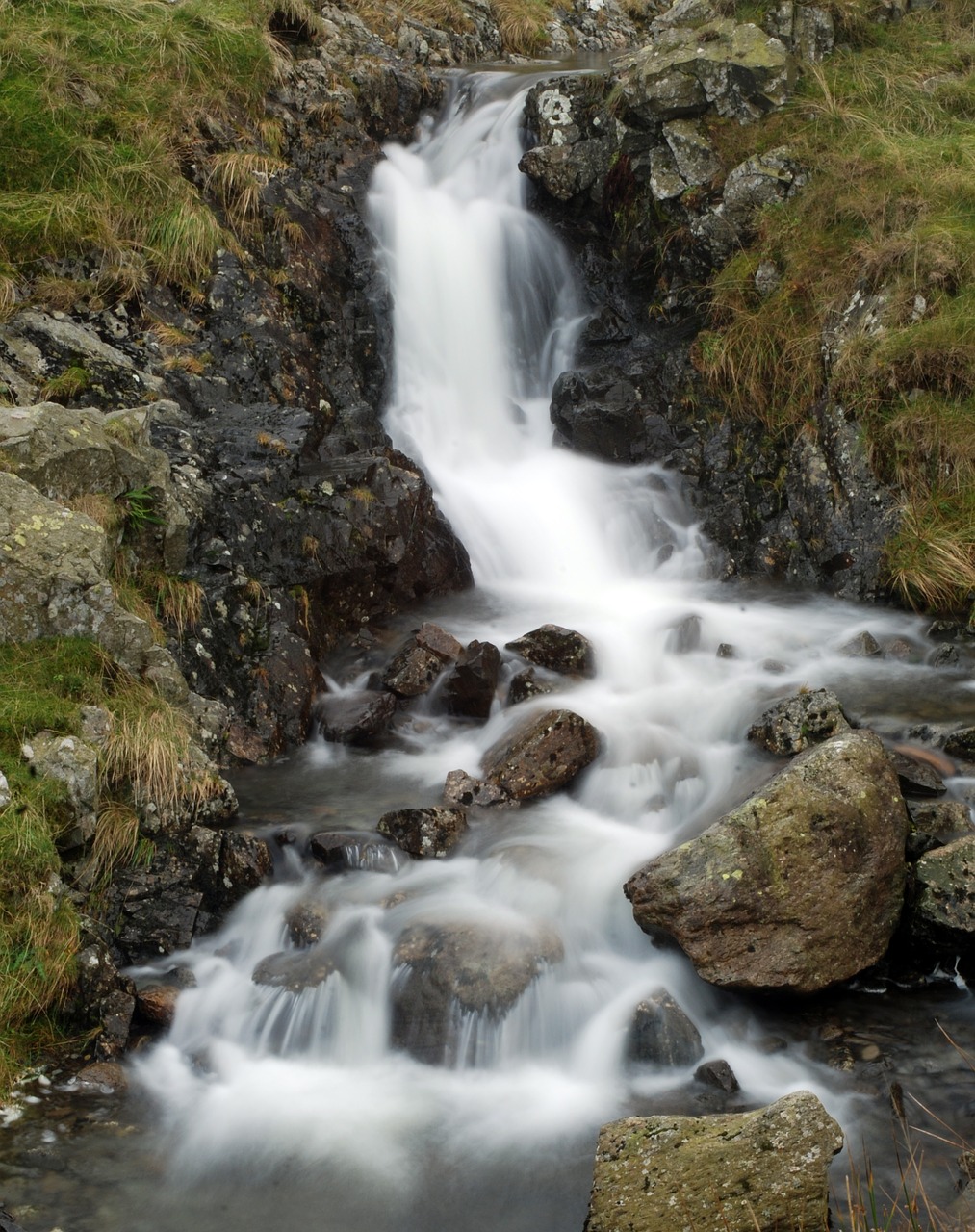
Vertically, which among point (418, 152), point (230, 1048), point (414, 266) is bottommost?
point (230, 1048)

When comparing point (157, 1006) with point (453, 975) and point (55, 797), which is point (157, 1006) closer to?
point (55, 797)

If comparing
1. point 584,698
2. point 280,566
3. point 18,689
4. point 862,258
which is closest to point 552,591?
point 584,698

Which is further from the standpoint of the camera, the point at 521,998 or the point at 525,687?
the point at 525,687

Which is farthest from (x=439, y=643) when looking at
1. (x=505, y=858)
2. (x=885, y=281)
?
(x=885, y=281)

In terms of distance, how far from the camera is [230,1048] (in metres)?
4.64

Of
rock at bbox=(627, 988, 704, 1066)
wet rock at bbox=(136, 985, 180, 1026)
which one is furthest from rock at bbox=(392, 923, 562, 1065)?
wet rock at bbox=(136, 985, 180, 1026)

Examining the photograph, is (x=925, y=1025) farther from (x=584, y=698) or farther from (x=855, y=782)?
(x=584, y=698)

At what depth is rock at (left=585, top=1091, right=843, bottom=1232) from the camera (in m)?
3.17

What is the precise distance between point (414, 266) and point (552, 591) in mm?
3849

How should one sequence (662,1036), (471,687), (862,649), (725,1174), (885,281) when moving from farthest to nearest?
1. (885,281)
2. (862,649)
3. (471,687)
4. (662,1036)
5. (725,1174)

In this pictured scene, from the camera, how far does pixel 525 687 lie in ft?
23.4

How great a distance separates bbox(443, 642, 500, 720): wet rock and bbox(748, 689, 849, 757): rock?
5.77ft

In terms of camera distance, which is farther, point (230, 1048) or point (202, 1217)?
point (230, 1048)

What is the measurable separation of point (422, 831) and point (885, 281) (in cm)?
627
